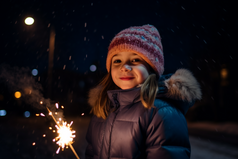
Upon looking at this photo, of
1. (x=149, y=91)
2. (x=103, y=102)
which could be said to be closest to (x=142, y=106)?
(x=149, y=91)

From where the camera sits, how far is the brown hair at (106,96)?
5.93ft

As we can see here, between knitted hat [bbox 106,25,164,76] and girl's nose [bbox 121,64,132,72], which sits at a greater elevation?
knitted hat [bbox 106,25,164,76]

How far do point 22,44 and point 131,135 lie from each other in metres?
3.41

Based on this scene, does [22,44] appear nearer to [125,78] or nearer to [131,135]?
[125,78]

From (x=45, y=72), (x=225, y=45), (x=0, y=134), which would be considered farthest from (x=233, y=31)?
(x=0, y=134)

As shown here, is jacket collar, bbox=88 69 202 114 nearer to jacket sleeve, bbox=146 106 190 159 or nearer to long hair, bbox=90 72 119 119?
jacket sleeve, bbox=146 106 190 159

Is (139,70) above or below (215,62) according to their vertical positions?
below

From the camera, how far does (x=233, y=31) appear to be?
45.0 ft

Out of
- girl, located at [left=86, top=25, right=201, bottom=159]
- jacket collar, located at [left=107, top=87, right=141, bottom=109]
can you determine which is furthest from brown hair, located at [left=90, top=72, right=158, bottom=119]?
jacket collar, located at [left=107, top=87, right=141, bottom=109]

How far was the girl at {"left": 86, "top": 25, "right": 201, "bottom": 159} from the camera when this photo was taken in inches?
66.8

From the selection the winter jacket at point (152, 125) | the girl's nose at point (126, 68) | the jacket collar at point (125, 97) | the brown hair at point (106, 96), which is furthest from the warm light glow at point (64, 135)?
the girl's nose at point (126, 68)

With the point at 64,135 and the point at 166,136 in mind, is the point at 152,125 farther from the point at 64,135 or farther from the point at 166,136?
the point at 64,135

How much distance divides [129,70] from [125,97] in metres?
0.29

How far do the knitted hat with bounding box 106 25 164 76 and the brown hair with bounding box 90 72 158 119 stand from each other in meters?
0.24
